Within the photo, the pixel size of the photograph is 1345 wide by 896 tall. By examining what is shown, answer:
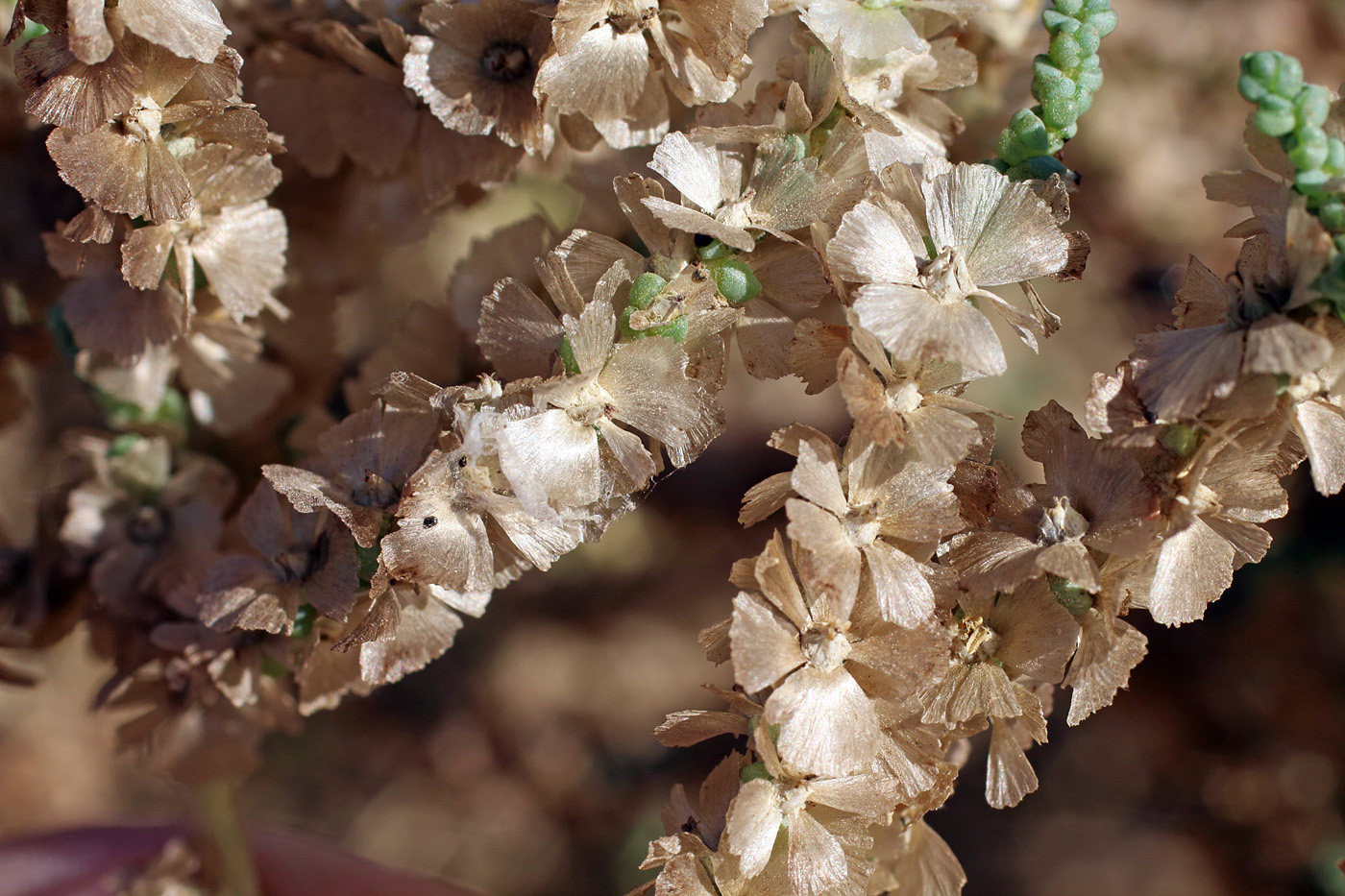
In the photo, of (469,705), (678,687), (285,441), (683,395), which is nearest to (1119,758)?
(678,687)

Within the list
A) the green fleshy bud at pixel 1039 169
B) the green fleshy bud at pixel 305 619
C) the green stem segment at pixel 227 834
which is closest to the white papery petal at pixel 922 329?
the green fleshy bud at pixel 1039 169

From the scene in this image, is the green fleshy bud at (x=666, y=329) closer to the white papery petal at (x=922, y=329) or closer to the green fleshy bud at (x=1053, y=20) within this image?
the white papery petal at (x=922, y=329)

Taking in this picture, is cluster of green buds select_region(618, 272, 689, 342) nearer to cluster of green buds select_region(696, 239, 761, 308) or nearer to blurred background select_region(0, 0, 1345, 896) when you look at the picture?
cluster of green buds select_region(696, 239, 761, 308)

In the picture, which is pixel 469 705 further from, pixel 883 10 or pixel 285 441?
pixel 883 10

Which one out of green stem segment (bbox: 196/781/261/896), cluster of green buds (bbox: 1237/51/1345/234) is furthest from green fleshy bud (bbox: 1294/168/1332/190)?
green stem segment (bbox: 196/781/261/896)

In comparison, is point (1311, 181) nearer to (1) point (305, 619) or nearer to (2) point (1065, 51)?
(2) point (1065, 51)
